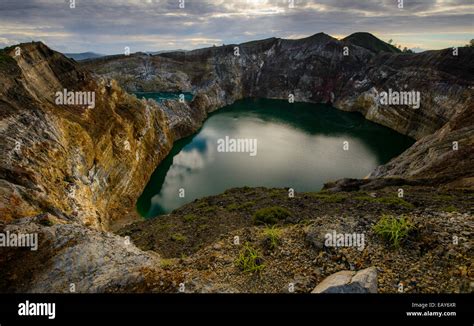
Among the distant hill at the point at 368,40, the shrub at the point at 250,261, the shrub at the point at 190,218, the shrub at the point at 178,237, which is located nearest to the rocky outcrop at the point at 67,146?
the shrub at the point at 178,237

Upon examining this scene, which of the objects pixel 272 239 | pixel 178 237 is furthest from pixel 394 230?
pixel 178 237

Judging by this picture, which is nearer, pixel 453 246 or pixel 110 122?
pixel 453 246

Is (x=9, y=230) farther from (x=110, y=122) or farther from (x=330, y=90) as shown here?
(x=330, y=90)

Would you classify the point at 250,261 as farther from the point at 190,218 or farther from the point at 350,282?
the point at 190,218

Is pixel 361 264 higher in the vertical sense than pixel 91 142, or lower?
lower

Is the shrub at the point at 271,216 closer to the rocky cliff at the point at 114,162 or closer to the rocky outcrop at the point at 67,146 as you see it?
the rocky cliff at the point at 114,162

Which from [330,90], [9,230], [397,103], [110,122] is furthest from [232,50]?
[9,230]
